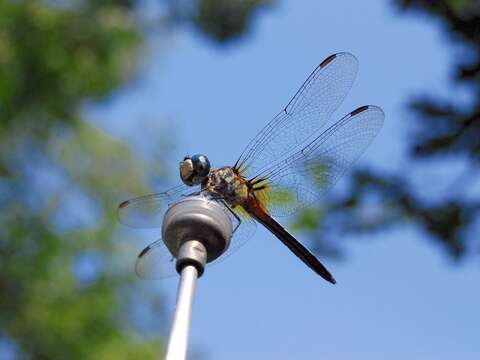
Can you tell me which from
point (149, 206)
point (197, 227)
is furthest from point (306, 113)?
point (197, 227)

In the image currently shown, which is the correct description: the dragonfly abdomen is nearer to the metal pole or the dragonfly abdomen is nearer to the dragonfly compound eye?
the dragonfly compound eye

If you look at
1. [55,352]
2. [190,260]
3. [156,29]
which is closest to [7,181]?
[55,352]

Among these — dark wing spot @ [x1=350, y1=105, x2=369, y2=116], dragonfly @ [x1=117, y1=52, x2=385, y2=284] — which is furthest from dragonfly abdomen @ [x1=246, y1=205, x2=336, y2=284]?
dark wing spot @ [x1=350, y1=105, x2=369, y2=116]

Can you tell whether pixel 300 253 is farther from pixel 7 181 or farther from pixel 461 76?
pixel 7 181

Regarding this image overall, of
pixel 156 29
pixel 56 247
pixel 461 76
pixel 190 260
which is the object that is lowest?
pixel 190 260

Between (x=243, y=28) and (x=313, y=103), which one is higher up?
(x=243, y=28)

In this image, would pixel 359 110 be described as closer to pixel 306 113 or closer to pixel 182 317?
pixel 306 113
